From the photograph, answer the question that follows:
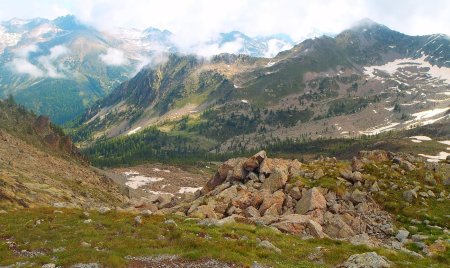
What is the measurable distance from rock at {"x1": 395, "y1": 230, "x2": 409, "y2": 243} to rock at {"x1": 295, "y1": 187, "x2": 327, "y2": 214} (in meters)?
9.05

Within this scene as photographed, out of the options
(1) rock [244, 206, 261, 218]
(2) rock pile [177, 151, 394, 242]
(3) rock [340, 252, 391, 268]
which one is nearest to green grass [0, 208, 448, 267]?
(3) rock [340, 252, 391, 268]

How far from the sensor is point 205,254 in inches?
1133

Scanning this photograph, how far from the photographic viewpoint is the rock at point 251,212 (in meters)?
50.6

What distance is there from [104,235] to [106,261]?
9.07 m

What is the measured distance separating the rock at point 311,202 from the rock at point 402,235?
29.7 ft

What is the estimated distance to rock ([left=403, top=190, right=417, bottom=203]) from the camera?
2185 inches

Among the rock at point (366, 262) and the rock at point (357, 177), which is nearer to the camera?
the rock at point (366, 262)

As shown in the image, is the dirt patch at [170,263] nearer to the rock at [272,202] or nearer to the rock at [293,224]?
the rock at [293,224]

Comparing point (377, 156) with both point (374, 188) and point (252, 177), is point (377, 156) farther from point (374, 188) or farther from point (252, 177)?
point (252, 177)

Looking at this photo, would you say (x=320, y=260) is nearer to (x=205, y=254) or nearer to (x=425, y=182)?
(x=205, y=254)

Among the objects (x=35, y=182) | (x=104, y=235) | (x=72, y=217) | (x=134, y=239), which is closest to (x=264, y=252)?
(x=134, y=239)

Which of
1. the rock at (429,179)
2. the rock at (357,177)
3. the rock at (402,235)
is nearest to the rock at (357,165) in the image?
the rock at (357,177)

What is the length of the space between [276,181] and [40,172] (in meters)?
76.4

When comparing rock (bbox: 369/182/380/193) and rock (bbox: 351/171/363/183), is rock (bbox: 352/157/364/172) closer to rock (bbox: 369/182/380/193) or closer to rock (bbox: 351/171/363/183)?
rock (bbox: 351/171/363/183)
